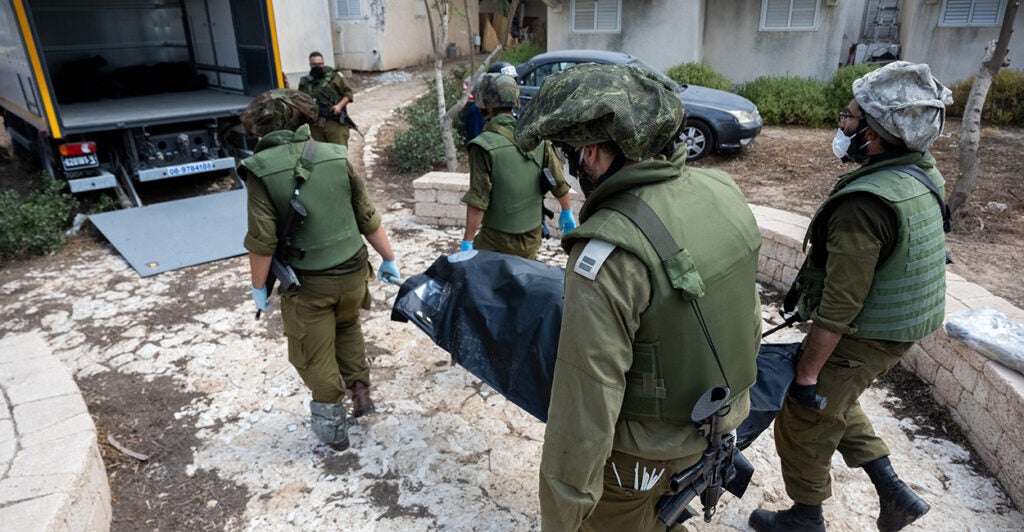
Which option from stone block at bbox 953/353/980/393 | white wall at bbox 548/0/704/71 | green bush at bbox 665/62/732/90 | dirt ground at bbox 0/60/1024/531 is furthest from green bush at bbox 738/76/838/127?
stone block at bbox 953/353/980/393

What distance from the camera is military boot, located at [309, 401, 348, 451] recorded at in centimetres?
313

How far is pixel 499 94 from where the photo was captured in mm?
3496

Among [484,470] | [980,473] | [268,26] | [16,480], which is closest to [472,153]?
[484,470]

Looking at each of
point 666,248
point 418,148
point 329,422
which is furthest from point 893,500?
point 418,148

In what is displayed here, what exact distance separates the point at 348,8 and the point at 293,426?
51.8ft

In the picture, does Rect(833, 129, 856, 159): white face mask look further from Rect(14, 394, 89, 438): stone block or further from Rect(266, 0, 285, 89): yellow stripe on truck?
Rect(266, 0, 285, 89): yellow stripe on truck

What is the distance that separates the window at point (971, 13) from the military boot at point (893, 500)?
12580 millimetres

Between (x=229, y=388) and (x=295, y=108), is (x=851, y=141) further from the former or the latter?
(x=229, y=388)

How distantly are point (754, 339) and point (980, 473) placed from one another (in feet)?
6.89

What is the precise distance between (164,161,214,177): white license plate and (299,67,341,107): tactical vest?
1.39 metres

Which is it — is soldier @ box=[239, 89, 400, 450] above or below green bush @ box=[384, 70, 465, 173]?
above

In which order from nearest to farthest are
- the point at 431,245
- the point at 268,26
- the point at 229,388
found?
the point at 229,388, the point at 431,245, the point at 268,26

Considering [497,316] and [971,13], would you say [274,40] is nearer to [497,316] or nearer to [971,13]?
[497,316]

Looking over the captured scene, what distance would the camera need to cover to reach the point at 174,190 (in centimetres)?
783
